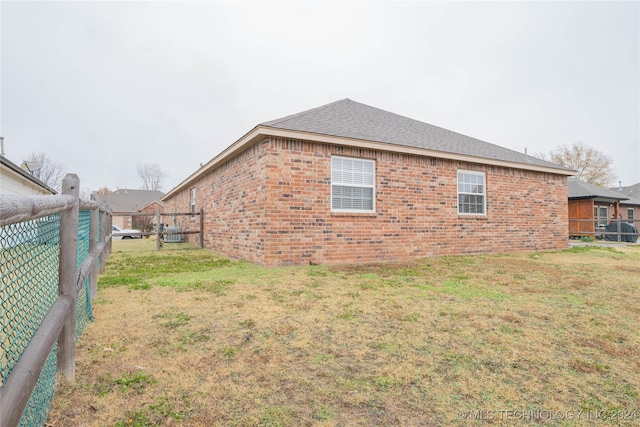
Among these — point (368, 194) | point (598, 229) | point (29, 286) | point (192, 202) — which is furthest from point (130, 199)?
point (598, 229)

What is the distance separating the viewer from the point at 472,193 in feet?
33.4

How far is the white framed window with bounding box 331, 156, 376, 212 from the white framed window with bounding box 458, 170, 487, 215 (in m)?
3.42

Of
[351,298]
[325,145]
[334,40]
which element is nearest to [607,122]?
[334,40]

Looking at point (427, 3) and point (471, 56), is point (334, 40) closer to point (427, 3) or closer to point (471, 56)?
point (427, 3)

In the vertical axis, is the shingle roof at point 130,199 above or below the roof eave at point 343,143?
above

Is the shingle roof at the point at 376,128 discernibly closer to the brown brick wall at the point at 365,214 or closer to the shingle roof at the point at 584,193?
the brown brick wall at the point at 365,214

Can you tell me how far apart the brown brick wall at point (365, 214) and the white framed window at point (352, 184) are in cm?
17

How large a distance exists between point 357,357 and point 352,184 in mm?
5910

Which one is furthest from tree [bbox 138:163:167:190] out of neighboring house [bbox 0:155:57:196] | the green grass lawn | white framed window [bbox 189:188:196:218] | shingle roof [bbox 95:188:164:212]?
the green grass lawn

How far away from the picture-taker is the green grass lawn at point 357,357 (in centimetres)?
186

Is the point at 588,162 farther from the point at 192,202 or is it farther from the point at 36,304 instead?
the point at 36,304

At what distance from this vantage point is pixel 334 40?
17250mm

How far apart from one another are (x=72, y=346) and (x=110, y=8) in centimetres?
1470

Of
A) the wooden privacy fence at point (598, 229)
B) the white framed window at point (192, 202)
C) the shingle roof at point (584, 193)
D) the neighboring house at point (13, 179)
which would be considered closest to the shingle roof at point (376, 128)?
the white framed window at point (192, 202)
